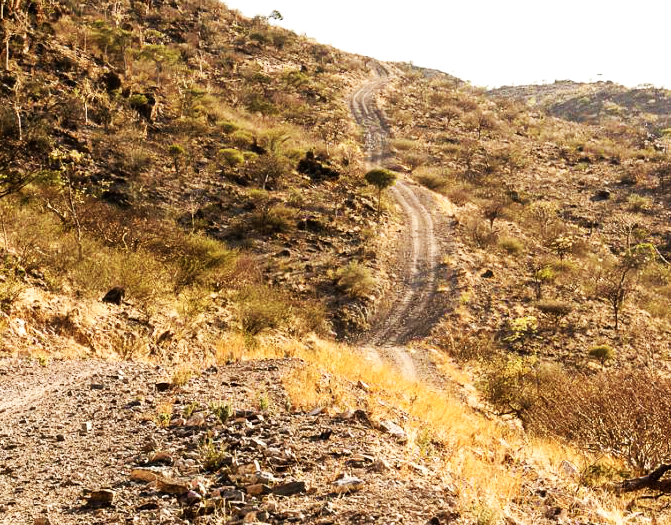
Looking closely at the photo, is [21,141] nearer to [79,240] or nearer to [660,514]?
[79,240]

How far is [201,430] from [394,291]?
19431 mm

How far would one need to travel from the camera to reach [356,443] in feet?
17.1

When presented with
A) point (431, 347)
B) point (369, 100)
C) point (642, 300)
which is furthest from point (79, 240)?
point (369, 100)

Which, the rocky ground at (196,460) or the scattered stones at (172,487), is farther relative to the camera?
the scattered stones at (172,487)

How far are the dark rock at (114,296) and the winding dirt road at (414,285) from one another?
1075cm

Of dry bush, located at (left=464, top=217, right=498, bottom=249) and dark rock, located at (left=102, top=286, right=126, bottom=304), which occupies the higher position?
dry bush, located at (left=464, top=217, right=498, bottom=249)

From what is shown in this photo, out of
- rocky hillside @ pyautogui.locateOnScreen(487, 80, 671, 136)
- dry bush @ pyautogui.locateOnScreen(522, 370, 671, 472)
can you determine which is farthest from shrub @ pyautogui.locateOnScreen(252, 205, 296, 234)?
rocky hillside @ pyautogui.locateOnScreen(487, 80, 671, 136)

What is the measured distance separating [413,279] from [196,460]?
70.8 ft

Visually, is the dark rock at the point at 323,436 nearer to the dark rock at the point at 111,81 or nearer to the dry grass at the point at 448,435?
the dry grass at the point at 448,435

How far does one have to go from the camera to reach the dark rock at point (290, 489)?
13.4 ft

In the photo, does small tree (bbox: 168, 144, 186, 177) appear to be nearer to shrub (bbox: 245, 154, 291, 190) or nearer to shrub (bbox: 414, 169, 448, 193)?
shrub (bbox: 245, 154, 291, 190)

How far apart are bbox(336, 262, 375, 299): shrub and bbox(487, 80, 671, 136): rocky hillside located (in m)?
69.0

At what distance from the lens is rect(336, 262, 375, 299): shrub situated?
874 inches

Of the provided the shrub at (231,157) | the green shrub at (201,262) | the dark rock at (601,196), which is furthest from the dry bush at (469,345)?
the dark rock at (601,196)
